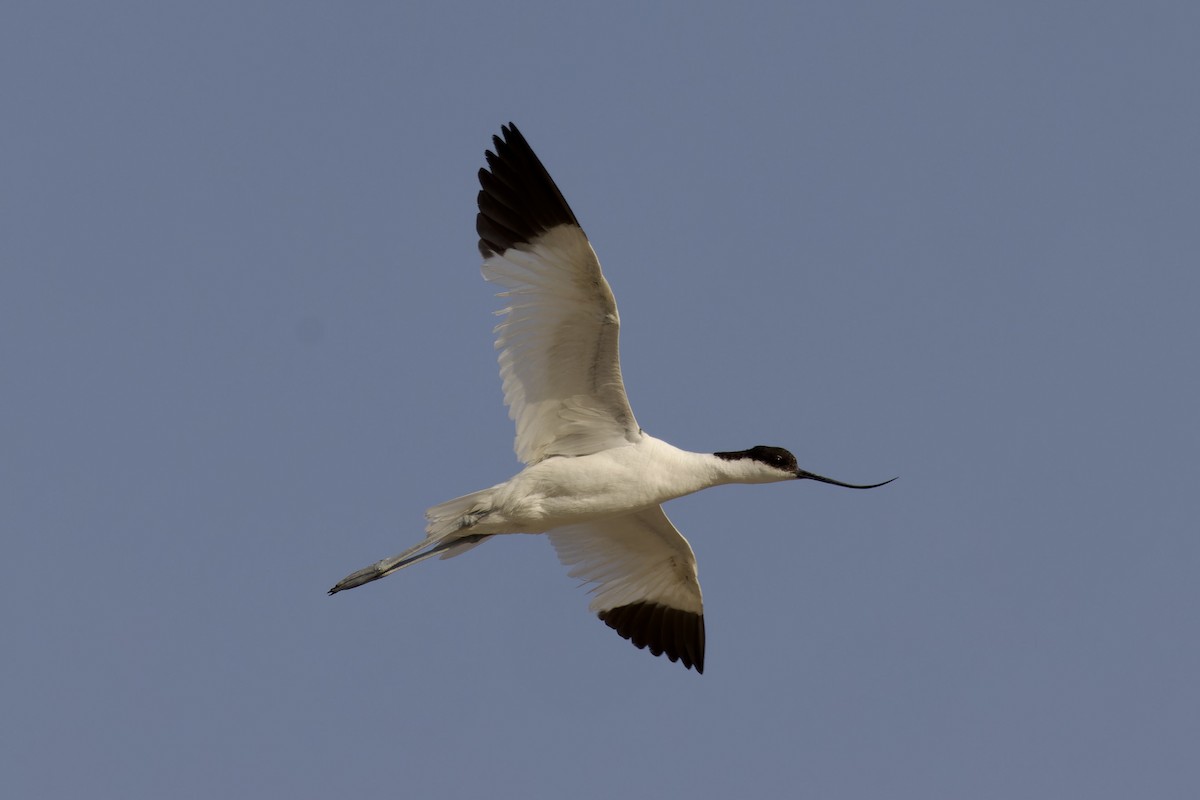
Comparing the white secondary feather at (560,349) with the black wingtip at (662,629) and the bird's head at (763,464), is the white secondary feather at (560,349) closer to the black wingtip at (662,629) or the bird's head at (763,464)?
the bird's head at (763,464)

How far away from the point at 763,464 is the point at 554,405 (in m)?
2.12

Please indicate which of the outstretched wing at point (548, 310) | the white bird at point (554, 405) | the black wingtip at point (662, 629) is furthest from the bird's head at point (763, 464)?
the black wingtip at point (662, 629)

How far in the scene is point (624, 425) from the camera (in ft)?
48.6

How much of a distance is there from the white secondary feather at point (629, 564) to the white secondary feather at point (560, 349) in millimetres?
2001

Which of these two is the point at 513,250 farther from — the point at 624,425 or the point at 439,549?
the point at 439,549

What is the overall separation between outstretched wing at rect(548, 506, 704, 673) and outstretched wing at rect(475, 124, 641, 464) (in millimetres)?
2156

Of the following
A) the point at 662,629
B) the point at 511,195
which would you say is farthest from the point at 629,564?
the point at 511,195

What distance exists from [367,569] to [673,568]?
358 cm

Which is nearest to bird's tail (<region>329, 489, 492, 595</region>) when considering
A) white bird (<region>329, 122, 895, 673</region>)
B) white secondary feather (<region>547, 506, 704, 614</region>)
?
white bird (<region>329, 122, 895, 673</region>)

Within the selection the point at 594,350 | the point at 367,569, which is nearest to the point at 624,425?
the point at 594,350

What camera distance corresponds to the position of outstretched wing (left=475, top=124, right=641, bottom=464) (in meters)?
13.9

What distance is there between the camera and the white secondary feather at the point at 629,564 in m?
16.8

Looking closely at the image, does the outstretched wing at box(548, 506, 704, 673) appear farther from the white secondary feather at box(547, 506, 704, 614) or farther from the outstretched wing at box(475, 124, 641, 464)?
the outstretched wing at box(475, 124, 641, 464)

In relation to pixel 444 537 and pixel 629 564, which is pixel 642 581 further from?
pixel 444 537
